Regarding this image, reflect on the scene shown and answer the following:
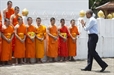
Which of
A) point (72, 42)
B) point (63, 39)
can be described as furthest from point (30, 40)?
point (72, 42)

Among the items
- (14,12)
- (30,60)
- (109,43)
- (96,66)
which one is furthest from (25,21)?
(109,43)

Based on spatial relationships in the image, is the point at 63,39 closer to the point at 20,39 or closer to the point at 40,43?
the point at 40,43

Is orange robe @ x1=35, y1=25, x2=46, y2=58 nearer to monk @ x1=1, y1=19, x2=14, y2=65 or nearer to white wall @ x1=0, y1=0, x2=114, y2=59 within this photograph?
white wall @ x1=0, y1=0, x2=114, y2=59

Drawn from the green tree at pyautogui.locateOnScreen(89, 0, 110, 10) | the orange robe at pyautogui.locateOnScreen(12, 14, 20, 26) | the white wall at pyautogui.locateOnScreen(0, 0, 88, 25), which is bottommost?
the orange robe at pyautogui.locateOnScreen(12, 14, 20, 26)

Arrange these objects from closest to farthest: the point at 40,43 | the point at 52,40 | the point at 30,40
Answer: the point at 30,40, the point at 40,43, the point at 52,40

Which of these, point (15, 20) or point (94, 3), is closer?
point (15, 20)

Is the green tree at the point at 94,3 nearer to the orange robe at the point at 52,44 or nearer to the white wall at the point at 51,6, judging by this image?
the white wall at the point at 51,6

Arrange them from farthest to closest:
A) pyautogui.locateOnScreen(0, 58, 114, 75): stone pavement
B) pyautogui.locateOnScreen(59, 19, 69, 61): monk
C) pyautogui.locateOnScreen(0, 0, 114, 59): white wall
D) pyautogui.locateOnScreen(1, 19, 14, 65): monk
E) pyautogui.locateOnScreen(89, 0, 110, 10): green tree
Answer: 1. pyautogui.locateOnScreen(89, 0, 110, 10): green tree
2. pyautogui.locateOnScreen(0, 0, 114, 59): white wall
3. pyautogui.locateOnScreen(59, 19, 69, 61): monk
4. pyautogui.locateOnScreen(1, 19, 14, 65): monk
5. pyautogui.locateOnScreen(0, 58, 114, 75): stone pavement

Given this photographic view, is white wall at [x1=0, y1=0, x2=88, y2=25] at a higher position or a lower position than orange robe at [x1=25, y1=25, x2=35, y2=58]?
higher

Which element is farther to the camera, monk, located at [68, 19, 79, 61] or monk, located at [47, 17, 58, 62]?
monk, located at [68, 19, 79, 61]

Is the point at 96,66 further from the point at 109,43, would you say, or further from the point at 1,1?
the point at 1,1

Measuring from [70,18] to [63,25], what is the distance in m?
0.89

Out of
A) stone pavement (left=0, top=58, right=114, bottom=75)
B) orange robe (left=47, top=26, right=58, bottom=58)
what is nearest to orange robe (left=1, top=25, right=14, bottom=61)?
stone pavement (left=0, top=58, right=114, bottom=75)

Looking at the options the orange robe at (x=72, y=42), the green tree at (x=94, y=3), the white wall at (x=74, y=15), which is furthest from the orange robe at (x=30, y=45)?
the green tree at (x=94, y=3)
